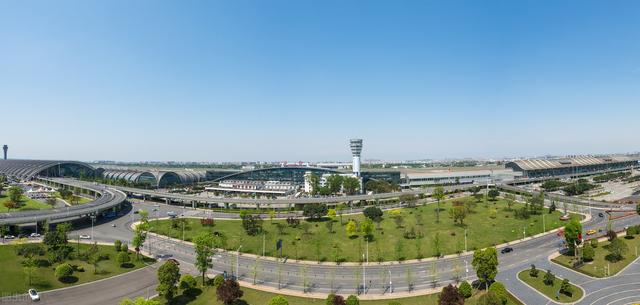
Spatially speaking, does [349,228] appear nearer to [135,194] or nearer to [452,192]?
[452,192]

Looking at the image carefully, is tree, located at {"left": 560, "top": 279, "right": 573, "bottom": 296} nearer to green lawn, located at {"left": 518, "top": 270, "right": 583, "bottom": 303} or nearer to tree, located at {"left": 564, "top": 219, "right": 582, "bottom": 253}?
green lawn, located at {"left": 518, "top": 270, "right": 583, "bottom": 303}

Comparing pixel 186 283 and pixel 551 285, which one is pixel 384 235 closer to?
pixel 551 285

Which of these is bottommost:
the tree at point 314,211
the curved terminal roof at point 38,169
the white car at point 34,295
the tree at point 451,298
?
the white car at point 34,295

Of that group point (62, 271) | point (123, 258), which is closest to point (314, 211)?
point (123, 258)

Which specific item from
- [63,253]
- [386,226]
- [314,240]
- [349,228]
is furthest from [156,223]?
[386,226]

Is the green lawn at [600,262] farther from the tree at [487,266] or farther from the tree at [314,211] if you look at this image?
the tree at [314,211]

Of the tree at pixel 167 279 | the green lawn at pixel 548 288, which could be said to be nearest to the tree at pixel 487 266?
the green lawn at pixel 548 288

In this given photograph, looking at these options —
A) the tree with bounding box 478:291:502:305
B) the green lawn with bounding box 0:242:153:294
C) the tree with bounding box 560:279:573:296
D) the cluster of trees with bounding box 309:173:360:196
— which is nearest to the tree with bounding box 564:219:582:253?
the tree with bounding box 560:279:573:296
